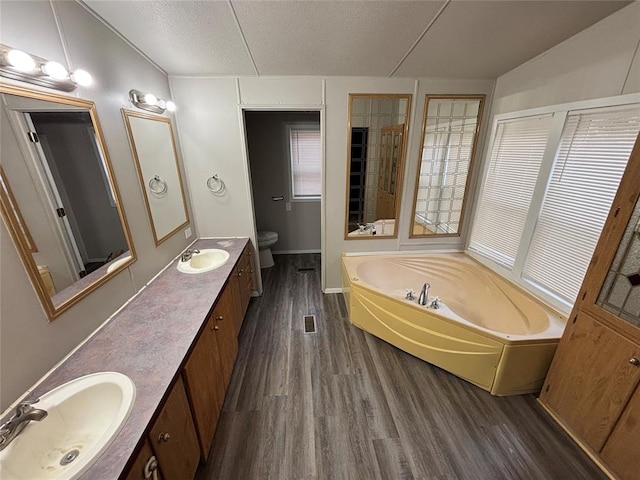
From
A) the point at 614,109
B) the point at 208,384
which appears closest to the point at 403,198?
the point at 614,109

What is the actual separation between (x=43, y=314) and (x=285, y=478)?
1455 mm

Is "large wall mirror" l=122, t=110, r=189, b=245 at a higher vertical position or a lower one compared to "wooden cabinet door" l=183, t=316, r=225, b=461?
higher

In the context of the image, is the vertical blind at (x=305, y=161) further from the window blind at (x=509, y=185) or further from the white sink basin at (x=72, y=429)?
the white sink basin at (x=72, y=429)

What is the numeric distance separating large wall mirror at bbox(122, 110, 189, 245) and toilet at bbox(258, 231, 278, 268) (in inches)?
56.2

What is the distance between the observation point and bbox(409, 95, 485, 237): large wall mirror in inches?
101

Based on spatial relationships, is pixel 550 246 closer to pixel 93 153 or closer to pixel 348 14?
pixel 348 14

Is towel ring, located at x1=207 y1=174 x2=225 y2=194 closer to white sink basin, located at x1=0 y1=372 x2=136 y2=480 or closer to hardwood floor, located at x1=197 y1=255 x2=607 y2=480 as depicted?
hardwood floor, located at x1=197 y1=255 x2=607 y2=480

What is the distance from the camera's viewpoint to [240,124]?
2.41 m

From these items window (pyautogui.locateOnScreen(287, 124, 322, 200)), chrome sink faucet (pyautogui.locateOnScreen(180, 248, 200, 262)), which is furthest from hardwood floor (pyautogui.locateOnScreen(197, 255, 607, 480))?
window (pyautogui.locateOnScreen(287, 124, 322, 200))

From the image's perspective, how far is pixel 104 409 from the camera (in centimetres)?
101

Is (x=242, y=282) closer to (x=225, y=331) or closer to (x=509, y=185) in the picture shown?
(x=225, y=331)

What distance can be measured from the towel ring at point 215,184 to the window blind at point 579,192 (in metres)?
2.88

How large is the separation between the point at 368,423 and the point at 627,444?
1.32 meters

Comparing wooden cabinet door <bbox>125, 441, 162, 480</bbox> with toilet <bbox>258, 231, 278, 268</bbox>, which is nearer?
wooden cabinet door <bbox>125, 441, 162, 480</bbox>
